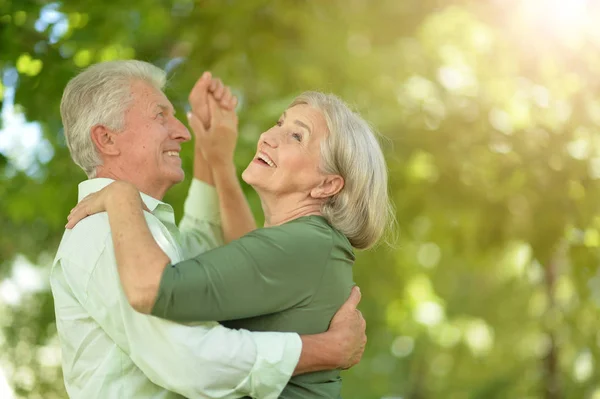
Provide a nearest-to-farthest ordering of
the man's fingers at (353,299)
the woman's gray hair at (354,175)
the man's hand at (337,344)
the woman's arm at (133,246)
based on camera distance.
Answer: the woman's arm at (133,246)
the man's hand at (337,344)
the man's fingers at (353,299)
the woman's gray hair at (354,175)

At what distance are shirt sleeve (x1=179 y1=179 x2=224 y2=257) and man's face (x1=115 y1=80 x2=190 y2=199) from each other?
679mm

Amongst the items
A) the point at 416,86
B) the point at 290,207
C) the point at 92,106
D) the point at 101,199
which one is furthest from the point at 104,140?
the point at 416,86

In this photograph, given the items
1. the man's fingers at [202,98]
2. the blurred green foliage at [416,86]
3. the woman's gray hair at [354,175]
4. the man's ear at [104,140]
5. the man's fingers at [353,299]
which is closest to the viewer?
the man's fingers at [353,299]

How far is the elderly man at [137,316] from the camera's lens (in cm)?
266

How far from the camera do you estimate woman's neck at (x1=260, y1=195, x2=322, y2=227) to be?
10.1 ft

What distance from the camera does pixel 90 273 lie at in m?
2.82

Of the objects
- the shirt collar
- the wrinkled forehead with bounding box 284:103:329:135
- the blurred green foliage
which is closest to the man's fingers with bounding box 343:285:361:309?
the wrinkled forehead with bounding box 284:103:329:135

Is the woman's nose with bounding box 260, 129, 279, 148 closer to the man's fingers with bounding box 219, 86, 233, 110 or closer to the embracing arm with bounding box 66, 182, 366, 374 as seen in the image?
the embracing arm with bounding box 66, 182, 366, 374

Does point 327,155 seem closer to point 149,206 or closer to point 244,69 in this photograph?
point 149,206

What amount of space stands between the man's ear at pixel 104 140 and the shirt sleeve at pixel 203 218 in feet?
2.69

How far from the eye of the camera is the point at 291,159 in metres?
3.08

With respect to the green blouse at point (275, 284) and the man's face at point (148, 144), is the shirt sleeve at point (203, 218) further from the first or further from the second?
the green blouse at point (275, 284)

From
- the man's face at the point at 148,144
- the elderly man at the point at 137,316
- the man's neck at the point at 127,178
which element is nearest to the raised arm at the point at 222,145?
the elderly man at the point at 137,316

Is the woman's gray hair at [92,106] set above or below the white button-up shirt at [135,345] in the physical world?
above
